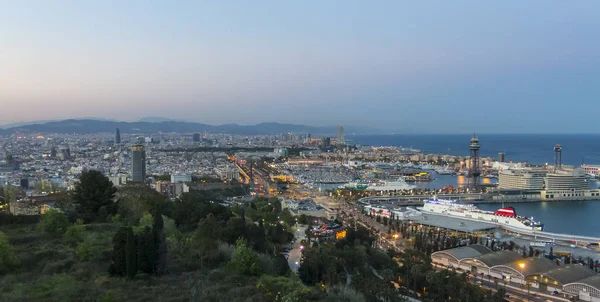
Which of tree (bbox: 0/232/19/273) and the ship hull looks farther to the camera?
the ship hull

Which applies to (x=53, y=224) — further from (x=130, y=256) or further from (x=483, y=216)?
(x=483, y=216)

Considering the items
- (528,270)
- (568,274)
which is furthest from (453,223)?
(568,274)

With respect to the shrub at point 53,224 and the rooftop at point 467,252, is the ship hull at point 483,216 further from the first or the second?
the shrub at point 53,224

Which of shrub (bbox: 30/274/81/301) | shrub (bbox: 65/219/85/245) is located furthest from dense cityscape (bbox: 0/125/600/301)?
shrub (bbox: 30/274/81/301)

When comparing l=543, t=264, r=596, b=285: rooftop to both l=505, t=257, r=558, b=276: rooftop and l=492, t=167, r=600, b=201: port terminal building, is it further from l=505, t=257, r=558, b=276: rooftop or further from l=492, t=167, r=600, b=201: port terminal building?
l=492, t=167, r=600, b=201: port terminal building

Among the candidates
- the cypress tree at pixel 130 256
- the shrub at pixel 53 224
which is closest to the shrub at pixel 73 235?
the shrub at pixel 53 224
